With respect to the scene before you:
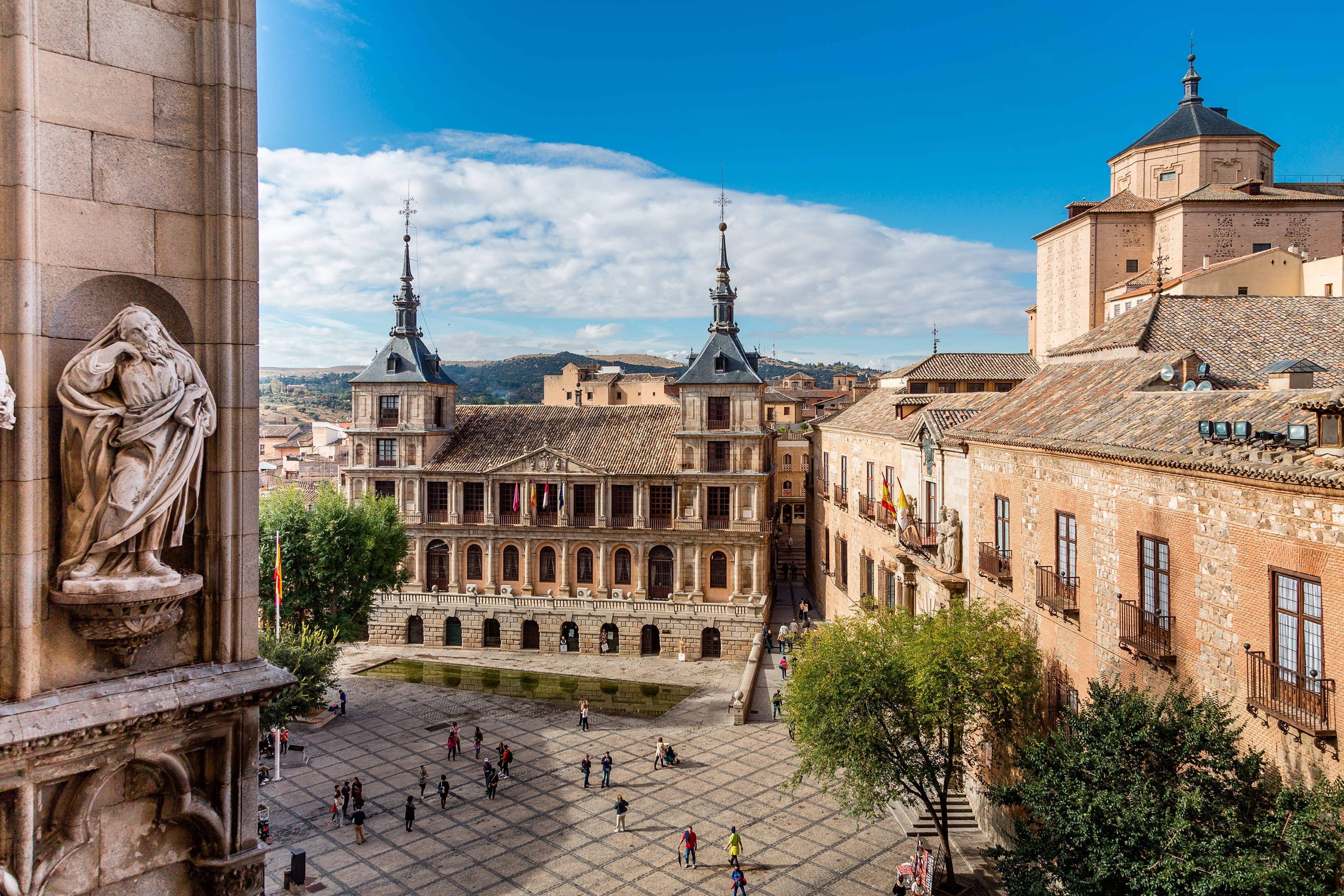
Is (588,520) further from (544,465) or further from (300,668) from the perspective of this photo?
(300,668)

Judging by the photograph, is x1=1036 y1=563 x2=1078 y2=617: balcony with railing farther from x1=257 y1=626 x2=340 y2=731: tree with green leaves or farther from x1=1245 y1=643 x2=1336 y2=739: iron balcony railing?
x1=257 y1=626 x2=340 y2=731: tree with green leaves

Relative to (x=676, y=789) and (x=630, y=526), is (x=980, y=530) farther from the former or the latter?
(x=630, y=526)

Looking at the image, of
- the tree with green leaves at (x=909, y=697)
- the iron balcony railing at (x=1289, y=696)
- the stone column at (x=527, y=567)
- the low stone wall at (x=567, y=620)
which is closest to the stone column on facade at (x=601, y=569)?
the low stone wall at (x=567, y=620)

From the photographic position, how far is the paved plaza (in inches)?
890

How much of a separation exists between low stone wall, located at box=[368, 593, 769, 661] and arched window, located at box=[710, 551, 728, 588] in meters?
2.41

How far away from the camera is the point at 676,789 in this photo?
28.8 meters

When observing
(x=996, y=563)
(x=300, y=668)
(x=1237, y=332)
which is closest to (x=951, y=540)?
(x=996, y=563)

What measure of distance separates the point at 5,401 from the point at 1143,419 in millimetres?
18146

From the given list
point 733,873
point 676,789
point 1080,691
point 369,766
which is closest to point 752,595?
point 676,789

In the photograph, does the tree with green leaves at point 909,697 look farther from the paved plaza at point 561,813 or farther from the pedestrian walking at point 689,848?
the paved plaza at point 561,813

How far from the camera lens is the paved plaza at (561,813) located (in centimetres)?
2261

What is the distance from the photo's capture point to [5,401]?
591 centimetres

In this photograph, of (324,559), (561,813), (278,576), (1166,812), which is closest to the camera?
(1166,812)

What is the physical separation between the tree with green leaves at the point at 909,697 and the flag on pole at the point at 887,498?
29.8ft
